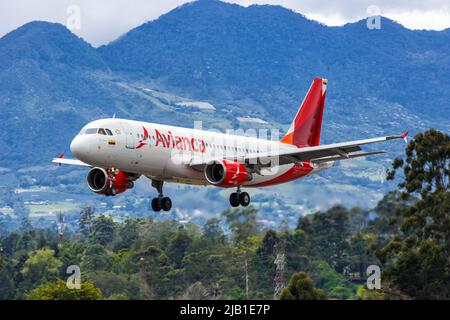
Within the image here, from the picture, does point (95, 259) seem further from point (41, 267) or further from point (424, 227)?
point (424, 227)

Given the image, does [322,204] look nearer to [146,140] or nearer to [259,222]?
[146,140]

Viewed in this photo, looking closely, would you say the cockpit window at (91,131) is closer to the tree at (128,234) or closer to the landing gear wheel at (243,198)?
the landing gear wheel at (243,198)

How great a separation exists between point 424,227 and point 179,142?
3287 centimetres

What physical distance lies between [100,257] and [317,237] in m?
24.7

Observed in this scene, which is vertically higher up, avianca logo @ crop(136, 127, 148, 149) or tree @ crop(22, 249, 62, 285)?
avianca logo @ crop(136, 127, 148, 149)

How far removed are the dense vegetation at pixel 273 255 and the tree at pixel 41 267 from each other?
0.12 metres

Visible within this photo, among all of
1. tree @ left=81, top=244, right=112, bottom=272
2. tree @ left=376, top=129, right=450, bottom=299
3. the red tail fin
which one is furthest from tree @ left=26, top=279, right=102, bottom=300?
tree @ left=81, top=244, right=112, bottom=272

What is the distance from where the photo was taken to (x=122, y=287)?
342 ft

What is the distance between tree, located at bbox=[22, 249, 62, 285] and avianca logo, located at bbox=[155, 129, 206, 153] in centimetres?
6164

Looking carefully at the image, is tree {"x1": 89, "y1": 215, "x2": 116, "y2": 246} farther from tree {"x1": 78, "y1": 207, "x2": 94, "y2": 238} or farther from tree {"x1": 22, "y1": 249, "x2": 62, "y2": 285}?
tree {"x1": 22, "y1": 249, "x2": 62, "y2": 285}

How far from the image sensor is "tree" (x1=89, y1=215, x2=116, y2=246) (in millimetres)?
146000

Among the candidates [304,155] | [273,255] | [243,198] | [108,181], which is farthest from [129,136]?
[273,255]

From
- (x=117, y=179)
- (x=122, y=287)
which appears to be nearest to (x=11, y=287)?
(x=122, y=287)
